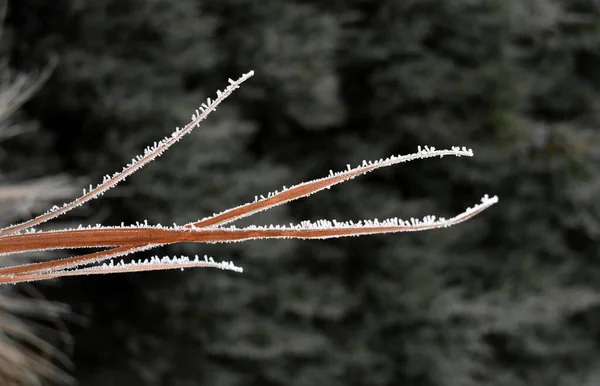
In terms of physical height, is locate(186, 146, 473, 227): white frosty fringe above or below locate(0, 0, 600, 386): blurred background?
below

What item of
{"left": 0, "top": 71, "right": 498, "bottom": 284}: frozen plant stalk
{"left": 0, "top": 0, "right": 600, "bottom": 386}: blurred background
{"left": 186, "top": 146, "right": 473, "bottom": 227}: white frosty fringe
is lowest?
{"left": 0, "top": 71, "right": 498, "bottom": 284}: frozen plant stalk

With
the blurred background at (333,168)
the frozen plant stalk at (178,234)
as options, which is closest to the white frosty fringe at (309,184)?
the frozen plant stalk at (178,234)

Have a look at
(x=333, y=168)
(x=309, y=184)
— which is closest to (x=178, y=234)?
(x=309, y=184)

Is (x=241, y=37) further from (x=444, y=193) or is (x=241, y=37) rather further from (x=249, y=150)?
(x=444, y=193)

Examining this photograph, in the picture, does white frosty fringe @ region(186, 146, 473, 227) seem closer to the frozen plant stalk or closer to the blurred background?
the frozen plant stalk

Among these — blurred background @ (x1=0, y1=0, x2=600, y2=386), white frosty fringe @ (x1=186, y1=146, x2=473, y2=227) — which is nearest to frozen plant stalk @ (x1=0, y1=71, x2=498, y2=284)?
white frosty fringe @ (x1=186, y1=146, x2=473, y2=227)

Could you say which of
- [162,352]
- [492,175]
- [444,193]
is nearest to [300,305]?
[162,352]

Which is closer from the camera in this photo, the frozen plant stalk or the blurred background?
the frozen plant stalk

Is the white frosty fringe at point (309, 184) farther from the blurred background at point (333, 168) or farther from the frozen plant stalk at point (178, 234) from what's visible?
the blurred background at point (333, 168)
